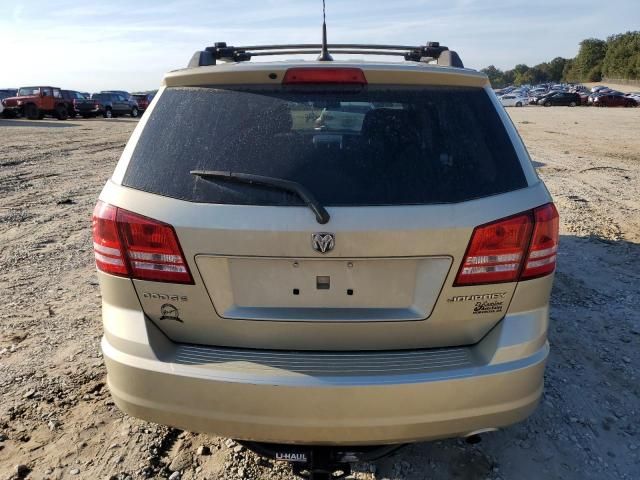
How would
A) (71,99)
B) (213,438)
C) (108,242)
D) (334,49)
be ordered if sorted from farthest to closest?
(71,99) < (334,49) < (213,438) < (108,242)

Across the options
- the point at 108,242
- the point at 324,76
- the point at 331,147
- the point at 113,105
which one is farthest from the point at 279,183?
the point at 113,105

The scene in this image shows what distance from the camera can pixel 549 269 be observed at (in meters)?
2.30

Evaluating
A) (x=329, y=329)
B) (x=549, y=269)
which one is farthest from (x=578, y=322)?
(x=329, y=329)

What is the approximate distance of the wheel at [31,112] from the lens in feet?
109

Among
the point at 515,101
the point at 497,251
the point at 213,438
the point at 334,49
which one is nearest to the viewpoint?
the point at 497,251

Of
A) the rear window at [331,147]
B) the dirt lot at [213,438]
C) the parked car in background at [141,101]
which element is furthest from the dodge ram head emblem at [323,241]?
the parked car in background at [141,101]

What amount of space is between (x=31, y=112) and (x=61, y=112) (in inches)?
77.0

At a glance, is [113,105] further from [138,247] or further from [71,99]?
[138,247]

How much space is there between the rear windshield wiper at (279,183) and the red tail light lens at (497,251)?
0.58m

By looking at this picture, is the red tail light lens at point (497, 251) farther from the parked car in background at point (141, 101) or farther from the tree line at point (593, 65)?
the tree line at point (593, 65)

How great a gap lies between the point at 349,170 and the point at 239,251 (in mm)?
525

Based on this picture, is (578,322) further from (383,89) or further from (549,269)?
(383,89)

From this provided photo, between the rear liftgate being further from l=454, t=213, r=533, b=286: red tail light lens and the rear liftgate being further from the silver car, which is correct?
l=454, t=213, r=533, b=286: red tail light lens

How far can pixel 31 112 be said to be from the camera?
3356 centimetres
